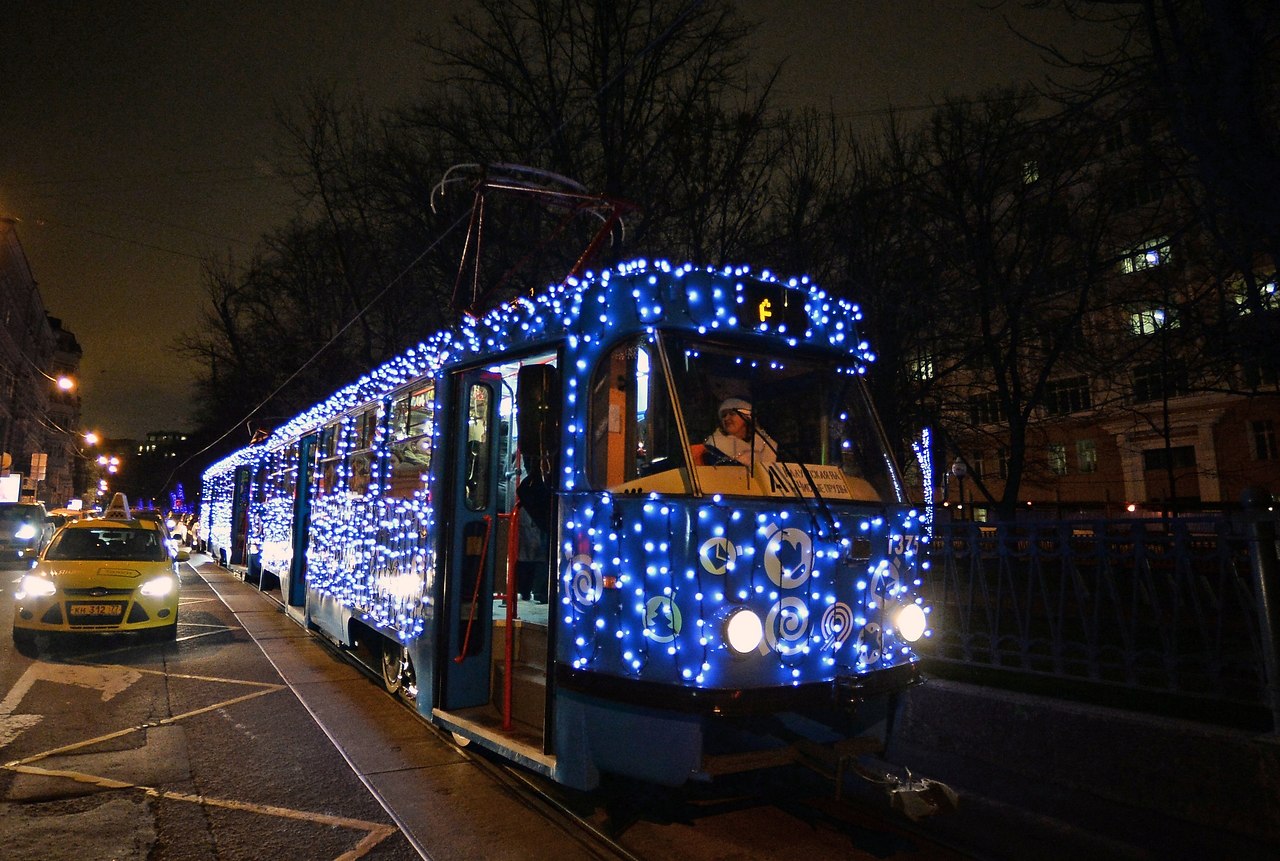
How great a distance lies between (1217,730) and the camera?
470cm

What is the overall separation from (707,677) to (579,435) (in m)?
1.55

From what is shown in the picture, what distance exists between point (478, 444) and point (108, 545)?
298 inches

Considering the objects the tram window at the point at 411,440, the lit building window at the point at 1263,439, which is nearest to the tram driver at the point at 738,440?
the tram window at the point at 411,440

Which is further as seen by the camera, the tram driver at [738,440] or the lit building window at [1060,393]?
the lit building window at [1060,393]

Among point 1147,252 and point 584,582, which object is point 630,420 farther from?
point 1147,252

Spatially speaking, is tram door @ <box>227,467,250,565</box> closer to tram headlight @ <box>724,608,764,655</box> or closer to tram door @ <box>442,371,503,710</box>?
tram door @ <box>442,371,503,710</box>

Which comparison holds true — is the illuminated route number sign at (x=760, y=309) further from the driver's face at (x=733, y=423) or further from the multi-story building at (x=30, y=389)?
the multi-story building at (x=30, y=389)

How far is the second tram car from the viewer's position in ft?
13.3

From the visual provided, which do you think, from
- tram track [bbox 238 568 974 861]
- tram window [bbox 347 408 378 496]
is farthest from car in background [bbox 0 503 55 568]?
tram track [bbox 238 568 974 861]

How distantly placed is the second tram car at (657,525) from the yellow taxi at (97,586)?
5.60 metres

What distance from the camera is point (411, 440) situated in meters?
6.70

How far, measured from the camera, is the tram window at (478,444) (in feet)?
19.6

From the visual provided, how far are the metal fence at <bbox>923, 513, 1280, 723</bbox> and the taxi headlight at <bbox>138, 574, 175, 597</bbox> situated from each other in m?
9.35

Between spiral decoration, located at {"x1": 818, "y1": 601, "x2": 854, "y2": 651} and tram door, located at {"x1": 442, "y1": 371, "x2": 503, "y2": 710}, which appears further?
tram door, located at {"x1": 442, "y1": 371, "x2": 503, "y2": 710}
